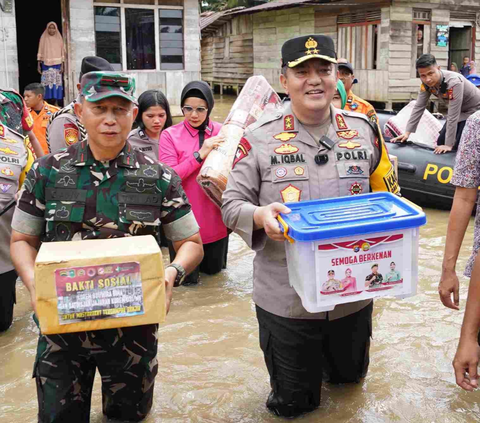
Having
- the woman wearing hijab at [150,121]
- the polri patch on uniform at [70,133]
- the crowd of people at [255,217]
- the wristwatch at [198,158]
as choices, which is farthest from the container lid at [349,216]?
the woman wearing hijab at [150,121]

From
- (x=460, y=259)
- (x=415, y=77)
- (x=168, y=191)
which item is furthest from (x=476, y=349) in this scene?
(x=415, y=77)

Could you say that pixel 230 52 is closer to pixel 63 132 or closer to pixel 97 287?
pixel 63 132

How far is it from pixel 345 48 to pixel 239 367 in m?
16.3

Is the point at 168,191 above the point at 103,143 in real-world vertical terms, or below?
below

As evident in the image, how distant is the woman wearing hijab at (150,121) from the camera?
18.5 ft

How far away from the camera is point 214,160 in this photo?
4.62 meters

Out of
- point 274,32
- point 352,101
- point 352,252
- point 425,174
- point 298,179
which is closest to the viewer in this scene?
point 352,252

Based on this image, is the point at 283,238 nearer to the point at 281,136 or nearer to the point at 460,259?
the point at 281,136

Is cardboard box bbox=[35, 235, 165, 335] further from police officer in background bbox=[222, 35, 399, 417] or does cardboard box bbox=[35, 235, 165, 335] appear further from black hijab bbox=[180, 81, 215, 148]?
black hijab bbox=[180, 81, 215, 148]

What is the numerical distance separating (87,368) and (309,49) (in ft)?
5.84

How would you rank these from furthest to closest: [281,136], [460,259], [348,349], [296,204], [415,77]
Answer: [415,77] → [460,259] → [348,349] → [281,136] → [296,204]

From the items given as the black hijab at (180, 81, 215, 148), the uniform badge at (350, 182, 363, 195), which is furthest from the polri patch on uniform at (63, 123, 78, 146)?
the uniform badge at (350, 182, 363, 195)

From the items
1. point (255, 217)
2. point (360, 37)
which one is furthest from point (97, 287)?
point (360, 37)

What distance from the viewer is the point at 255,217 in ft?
8.90
